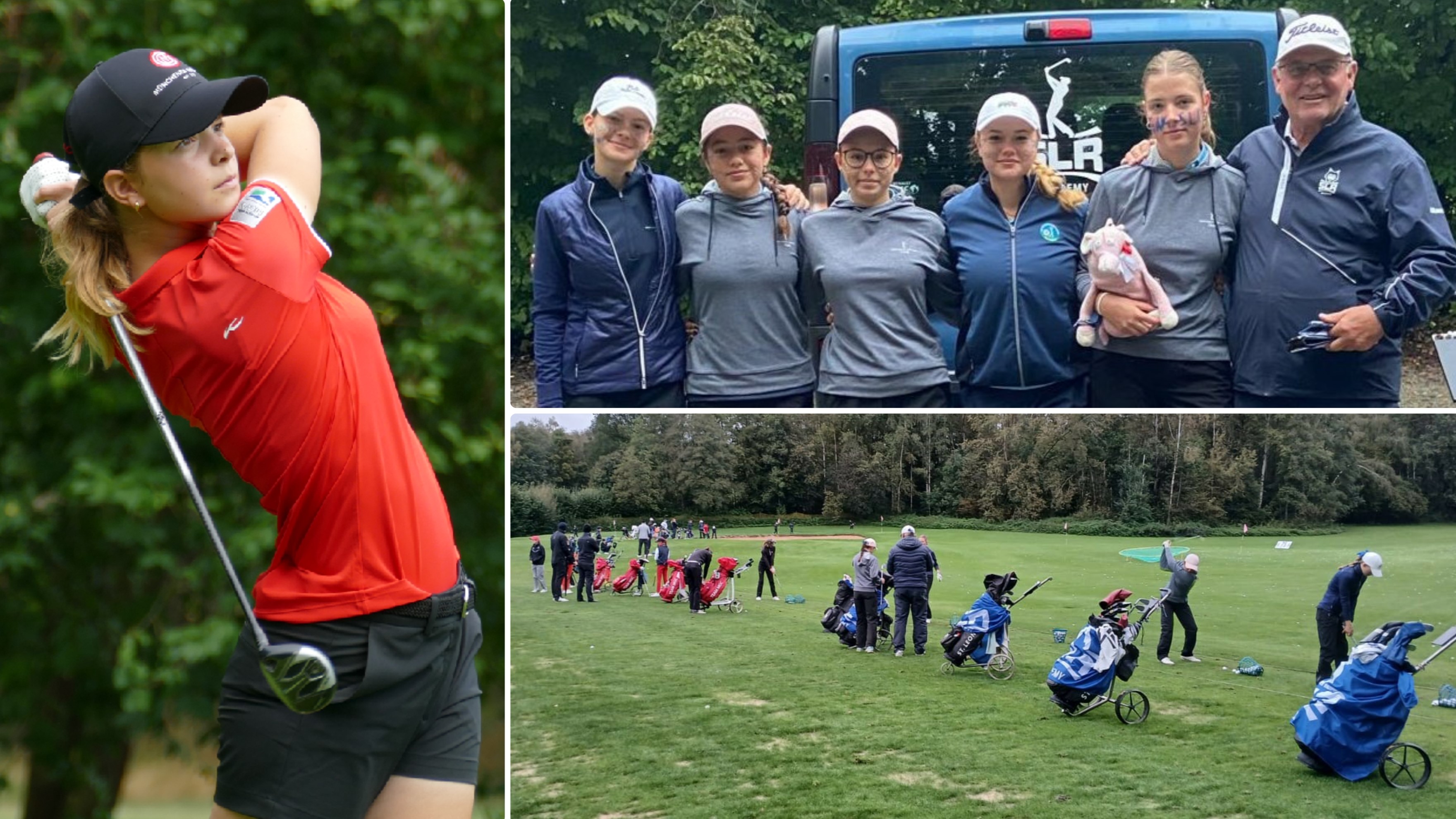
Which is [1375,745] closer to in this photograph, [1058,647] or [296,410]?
[1058,647]

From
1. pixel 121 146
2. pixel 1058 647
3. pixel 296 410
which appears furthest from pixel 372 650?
pixel 1058 647

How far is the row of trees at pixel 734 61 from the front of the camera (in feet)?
10.8

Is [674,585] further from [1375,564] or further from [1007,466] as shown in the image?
[1375,564]

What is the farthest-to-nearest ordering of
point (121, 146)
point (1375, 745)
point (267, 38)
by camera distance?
point (267, 38) → point (1375, 745) → point (121, 146)

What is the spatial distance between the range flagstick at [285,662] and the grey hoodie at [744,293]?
1.52 metres

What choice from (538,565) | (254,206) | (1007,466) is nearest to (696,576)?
(538,565)

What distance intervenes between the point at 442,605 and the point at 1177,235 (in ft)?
6.03

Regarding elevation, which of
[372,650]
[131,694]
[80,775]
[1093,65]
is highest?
[1093,65]

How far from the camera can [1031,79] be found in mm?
3480

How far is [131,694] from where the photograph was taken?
13.5ft

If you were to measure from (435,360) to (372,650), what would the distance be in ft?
7.44

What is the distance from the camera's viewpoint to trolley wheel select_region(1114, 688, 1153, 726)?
3.43 meters

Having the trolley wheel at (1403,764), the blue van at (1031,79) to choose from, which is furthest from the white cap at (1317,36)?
the trolley wheel at (1403,764)

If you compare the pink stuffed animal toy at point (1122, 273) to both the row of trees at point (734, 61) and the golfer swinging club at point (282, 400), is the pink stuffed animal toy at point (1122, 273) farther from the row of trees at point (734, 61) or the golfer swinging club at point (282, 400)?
the golfer swinging club at point (282, 400)
